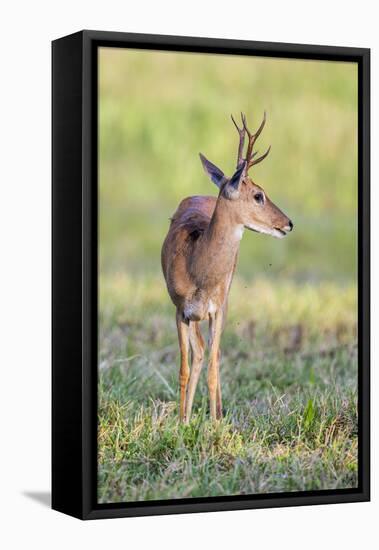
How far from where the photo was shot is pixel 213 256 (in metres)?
8.19

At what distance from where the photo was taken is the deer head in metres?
8.16

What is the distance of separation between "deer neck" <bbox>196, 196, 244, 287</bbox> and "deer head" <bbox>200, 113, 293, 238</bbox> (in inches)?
1.2

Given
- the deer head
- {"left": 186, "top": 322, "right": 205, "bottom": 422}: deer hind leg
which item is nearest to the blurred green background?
{"left": 186, "top": 322, "right": 205, "bottom": 422}: deer hind leg

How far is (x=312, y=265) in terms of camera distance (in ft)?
44.0

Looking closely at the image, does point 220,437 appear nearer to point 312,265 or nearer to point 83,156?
point 83,156

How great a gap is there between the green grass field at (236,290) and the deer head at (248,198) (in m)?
0.80

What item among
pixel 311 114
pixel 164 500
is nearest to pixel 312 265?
pixel 311 114

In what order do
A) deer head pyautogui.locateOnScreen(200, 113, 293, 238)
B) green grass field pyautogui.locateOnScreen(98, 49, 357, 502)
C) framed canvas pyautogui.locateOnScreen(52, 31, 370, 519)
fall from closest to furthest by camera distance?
framed canvas pyautogui.locateOnScreen(52, 31, 370, 519) < green grass field pyautogui.locateOnScreen(98, 49, 357, 502) < deer head pyautogui.locateOnScreen(200, 113, 293, 238)

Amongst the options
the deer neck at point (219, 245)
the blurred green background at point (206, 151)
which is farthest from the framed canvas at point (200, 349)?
the blurred green background at point (206, 151)

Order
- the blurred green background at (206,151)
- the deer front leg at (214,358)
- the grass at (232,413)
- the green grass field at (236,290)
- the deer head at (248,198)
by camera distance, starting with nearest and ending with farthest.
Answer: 1. the grass at (232,413)
2. the green grass field at (236,290)
3. the deer head at (248,198)
4. the deer front leg at (214,358)
5. the blurred green background at (206,151)

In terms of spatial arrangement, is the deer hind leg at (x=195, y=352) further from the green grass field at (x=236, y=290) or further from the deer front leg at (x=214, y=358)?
the green grass field at (x=236, y=290)

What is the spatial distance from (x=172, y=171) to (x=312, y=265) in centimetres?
154

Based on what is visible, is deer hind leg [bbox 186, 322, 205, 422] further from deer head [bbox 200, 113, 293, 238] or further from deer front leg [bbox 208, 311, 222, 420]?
deer head [bbox 200, 113, 293, 238]

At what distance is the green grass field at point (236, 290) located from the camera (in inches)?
315
